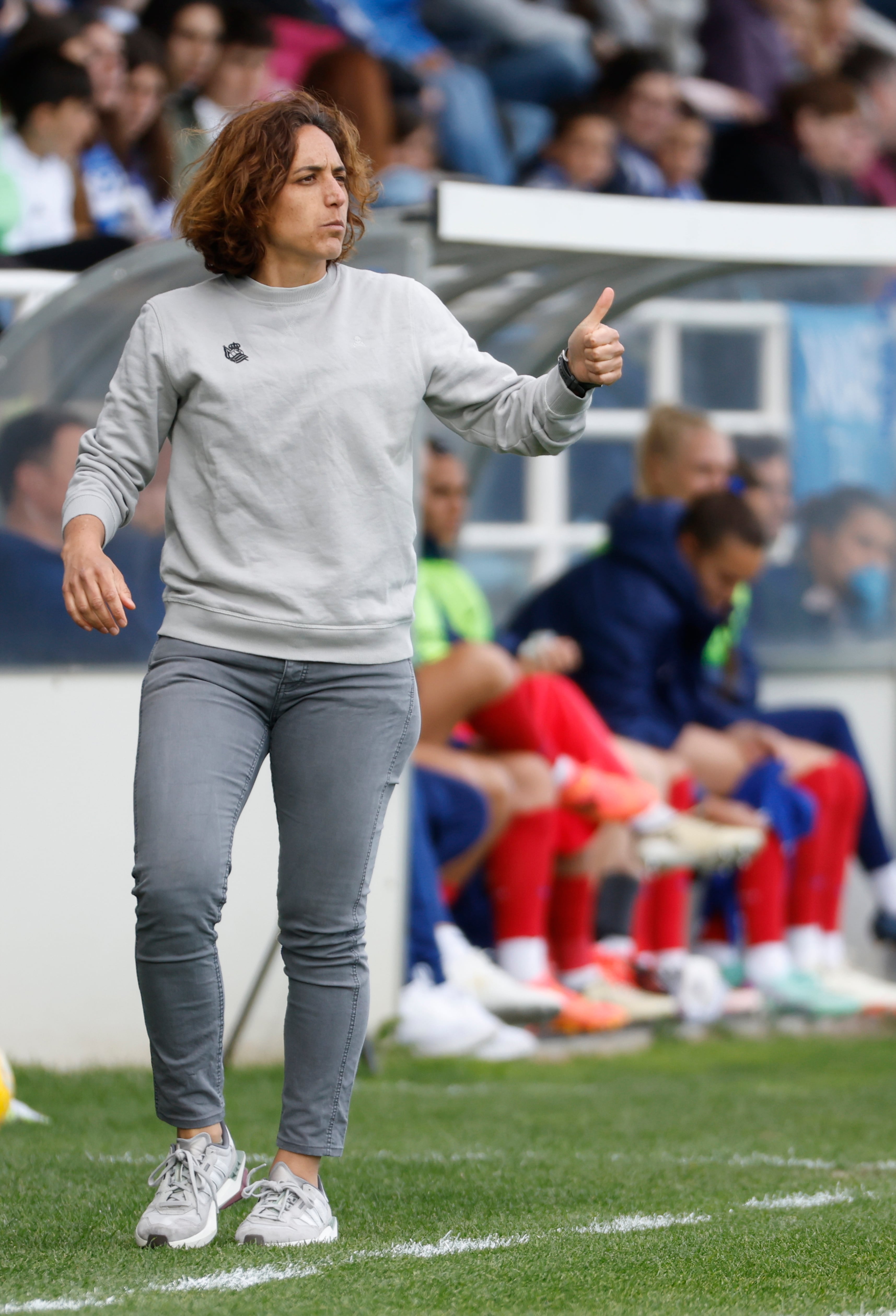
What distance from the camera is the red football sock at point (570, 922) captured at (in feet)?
20.5

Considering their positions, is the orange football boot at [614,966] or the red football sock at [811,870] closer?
the orange football boot at [614,966]

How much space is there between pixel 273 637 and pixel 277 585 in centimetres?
8

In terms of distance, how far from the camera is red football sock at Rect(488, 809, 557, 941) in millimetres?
6004

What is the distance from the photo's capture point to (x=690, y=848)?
633 centimetres

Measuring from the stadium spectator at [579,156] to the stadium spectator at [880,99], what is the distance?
2270 mm

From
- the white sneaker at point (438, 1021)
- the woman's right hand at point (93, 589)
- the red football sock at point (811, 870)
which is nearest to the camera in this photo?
the woman's right hand at point (93, 589)

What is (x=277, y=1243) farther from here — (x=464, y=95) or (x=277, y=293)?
(x=464, y=95)

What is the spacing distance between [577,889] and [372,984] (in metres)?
1.07

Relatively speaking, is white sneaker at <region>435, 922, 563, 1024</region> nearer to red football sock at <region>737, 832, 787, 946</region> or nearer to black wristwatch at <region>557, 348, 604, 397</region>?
red football sock at <region>737, 832, 787, 946</region>

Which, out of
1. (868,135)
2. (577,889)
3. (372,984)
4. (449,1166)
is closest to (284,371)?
(449,1166)

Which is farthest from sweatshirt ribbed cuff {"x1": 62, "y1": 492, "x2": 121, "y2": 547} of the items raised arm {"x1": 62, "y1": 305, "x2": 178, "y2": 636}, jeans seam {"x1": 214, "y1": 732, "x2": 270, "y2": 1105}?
jeans seam {"x1": 214, "y1": 732, "x2": 270, "y2": 1105}

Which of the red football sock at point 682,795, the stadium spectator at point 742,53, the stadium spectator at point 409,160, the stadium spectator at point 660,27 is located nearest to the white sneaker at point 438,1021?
the red football sock at point 682,795

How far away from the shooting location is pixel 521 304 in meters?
6.61

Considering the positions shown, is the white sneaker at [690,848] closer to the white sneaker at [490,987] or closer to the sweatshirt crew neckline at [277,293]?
the white sneaker at [490,987]
